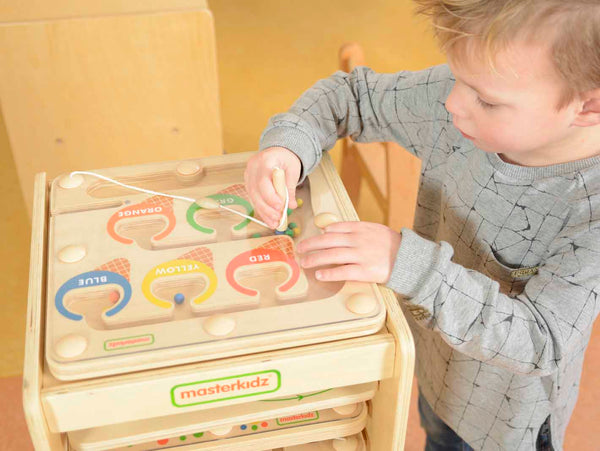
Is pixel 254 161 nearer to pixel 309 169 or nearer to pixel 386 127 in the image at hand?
pixel 309 169

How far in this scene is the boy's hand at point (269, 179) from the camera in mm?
670

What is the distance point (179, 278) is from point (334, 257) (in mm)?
148

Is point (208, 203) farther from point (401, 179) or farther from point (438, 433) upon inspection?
point (401, 179)

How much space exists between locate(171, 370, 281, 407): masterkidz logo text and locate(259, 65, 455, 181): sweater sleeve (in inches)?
10.4

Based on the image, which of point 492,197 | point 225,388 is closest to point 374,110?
point 492,197

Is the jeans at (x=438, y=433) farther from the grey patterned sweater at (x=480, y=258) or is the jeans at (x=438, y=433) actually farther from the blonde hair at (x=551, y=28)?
the blonde hair at (x=551, y=28)

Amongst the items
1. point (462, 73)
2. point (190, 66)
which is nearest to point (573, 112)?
point (462, 73)

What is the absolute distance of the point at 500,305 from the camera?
59 centimetres

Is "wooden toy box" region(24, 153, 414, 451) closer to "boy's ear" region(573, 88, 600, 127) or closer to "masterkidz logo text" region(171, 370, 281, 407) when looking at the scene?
"masterkidz logo text" region(171, 370, 281, 407)

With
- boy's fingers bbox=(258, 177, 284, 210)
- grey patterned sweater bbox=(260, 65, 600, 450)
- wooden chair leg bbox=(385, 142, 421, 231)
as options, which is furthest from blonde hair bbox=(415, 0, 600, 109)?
wooden chair leg bbox=(385, 142, 421, 231)

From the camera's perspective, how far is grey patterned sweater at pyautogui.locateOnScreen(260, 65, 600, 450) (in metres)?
0.59

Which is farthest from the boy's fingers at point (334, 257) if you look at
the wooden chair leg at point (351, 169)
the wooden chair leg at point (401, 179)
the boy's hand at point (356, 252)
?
the wooden chair leg at point (351, 169)

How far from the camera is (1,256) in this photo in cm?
158

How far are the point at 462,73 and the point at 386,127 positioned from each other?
244 mm
